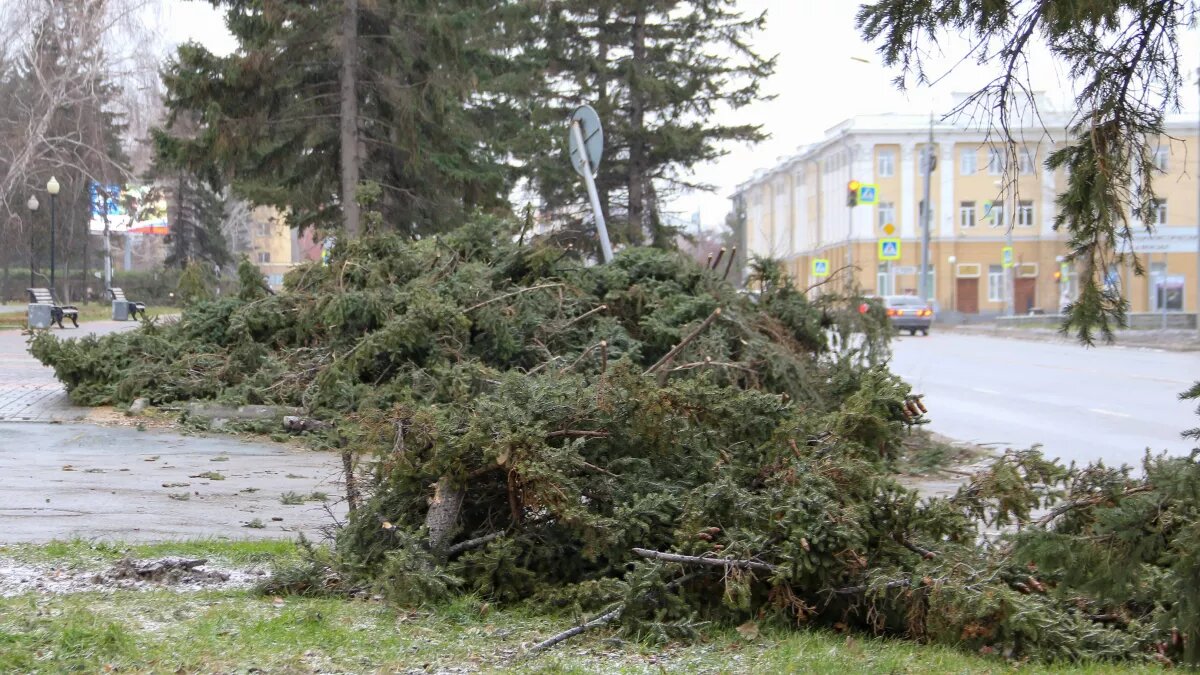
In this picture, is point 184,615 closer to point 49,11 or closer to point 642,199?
point 642,199

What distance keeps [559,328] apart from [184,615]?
699cm

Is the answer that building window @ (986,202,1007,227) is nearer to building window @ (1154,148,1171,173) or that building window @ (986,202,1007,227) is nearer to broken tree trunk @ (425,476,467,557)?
building window @ (1154,148,1171,173)

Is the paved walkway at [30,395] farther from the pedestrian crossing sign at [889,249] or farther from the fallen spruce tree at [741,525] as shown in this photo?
the pedestrian crossing sign at [889,249]

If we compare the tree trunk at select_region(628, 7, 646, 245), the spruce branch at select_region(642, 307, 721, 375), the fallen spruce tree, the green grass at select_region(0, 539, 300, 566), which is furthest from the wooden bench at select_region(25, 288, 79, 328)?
the fallen spruce tree

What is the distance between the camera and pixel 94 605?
5.22 meters

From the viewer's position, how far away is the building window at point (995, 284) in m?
77.6

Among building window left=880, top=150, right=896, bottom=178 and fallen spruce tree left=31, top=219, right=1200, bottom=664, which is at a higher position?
building window left=880, top=150, right=896, bottom=178

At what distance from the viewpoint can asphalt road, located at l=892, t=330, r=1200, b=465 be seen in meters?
12.8

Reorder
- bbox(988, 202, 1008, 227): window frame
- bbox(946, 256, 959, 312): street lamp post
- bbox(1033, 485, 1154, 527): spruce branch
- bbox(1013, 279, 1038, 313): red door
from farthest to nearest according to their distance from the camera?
bbox(946, 256, 959, 312): street lamp post → bbox(1013, 279, 1038, 313): red door → bbox(988, 202, 1008, 227): window frame → bbox(1033, 485, 1154, 527): spruce branch

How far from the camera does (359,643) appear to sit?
15.7 feet

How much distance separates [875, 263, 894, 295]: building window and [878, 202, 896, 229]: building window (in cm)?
304

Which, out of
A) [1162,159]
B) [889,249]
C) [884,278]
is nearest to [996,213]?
[1162,159]

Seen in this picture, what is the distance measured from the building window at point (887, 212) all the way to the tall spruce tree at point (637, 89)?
46.5 metres

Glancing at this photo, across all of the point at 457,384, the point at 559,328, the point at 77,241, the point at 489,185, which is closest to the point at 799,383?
the point at 559,328
